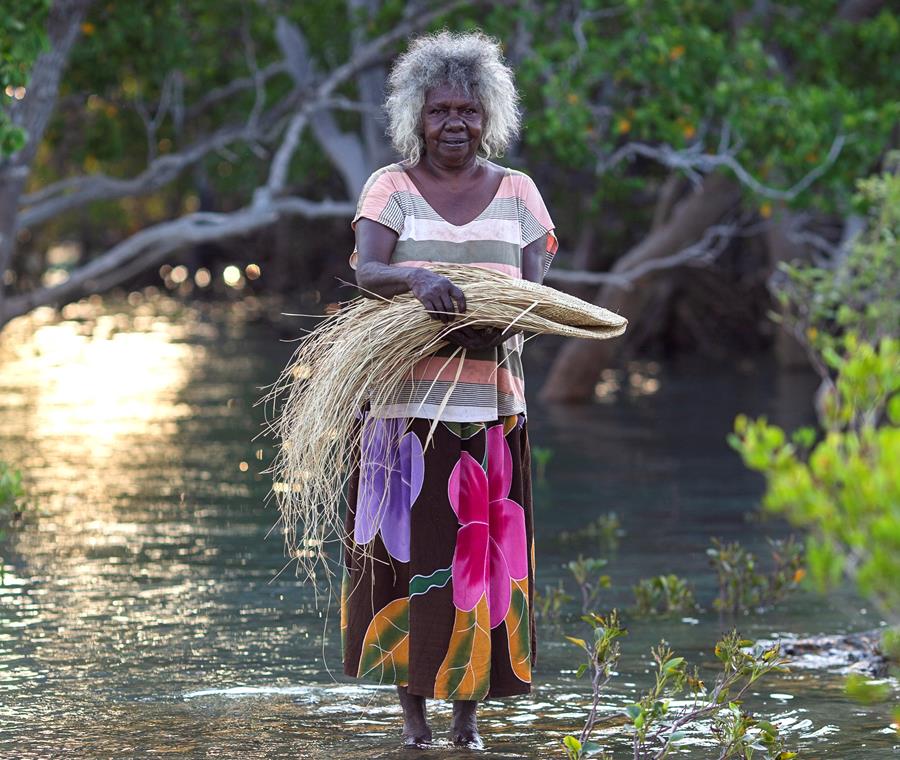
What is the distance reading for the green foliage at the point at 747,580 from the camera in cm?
620

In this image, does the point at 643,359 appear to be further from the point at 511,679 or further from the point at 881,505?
the point at 881,505

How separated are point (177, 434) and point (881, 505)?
31.2 feet

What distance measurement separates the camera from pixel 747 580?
6215mm

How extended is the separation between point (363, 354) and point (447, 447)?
33 centimetres

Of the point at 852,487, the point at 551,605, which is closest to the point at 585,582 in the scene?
the point at 551,605

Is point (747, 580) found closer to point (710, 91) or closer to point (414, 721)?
point (414, 721)

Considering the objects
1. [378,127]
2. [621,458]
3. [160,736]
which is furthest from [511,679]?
[378,127]

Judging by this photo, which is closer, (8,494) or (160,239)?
(8,494)

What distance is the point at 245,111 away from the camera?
14.3m

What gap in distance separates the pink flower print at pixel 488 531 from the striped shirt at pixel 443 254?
12 cm

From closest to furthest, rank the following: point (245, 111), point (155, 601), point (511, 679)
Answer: point (511, 679), point (155, 601), point (245, 111)

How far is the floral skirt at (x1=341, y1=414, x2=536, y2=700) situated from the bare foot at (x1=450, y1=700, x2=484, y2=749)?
147 millimetres

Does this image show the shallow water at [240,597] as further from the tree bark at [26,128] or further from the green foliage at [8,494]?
the tree bark at [26,128]

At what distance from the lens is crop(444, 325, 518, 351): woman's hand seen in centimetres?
417
